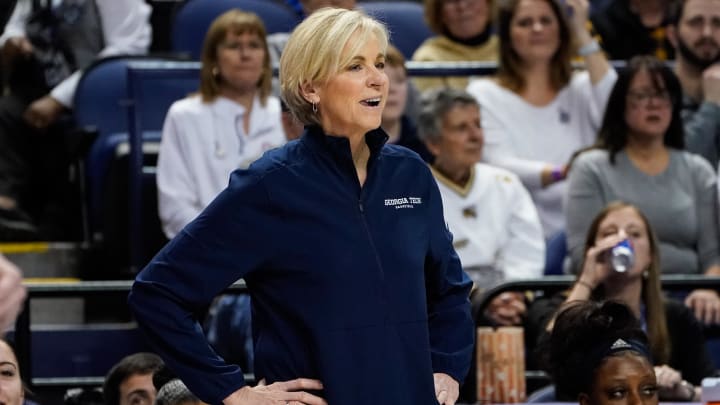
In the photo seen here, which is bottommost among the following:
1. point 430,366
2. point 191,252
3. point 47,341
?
point 47,341

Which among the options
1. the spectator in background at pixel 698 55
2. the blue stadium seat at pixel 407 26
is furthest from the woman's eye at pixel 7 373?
the blue stadium seat at pixel 407 26

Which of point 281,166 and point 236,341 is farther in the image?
point 236,341

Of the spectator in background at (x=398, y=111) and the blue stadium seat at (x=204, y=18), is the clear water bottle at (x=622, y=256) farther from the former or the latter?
the blue stadium seat at (x=204, y=18)

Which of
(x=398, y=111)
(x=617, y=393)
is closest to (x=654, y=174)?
(x=398, y=111)

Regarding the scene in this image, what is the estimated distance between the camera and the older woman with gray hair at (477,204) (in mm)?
6387

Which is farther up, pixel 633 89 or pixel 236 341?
pixel 633 89

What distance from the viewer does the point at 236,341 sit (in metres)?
5.71

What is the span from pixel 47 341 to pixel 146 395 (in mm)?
1408

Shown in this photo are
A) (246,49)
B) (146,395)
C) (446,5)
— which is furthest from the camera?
(446,5)

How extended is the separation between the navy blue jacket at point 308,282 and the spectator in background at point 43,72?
12.8 ft

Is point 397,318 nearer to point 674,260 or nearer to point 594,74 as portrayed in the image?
point 674,260

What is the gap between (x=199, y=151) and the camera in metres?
6.61

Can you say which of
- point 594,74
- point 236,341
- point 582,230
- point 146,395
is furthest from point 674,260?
point 146,395

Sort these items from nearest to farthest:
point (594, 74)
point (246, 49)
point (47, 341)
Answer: point (47, 341) → point (246, 49) → point (594, 74)
